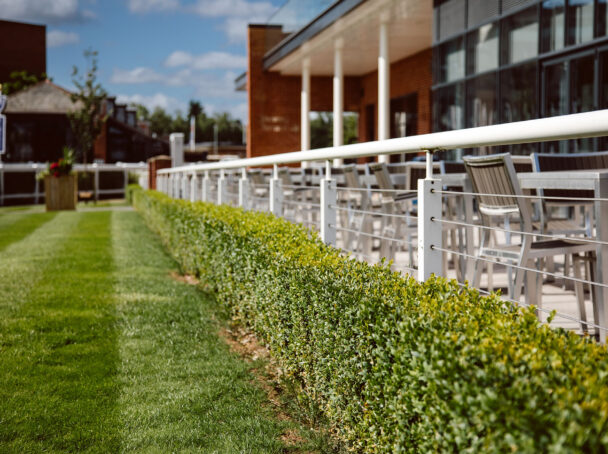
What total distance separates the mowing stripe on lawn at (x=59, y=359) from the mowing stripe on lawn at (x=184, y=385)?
0.13m

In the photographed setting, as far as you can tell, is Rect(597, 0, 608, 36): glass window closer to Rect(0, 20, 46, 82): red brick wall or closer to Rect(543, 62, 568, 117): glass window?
Rect(543, 62, 568, 117): glass window

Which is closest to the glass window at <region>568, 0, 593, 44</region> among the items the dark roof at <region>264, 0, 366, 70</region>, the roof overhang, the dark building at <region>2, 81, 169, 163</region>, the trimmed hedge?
the roof overhang

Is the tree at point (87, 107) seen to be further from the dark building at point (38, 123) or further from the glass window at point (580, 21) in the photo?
the glass window at point (580, 21)

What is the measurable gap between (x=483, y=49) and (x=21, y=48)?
150 feet

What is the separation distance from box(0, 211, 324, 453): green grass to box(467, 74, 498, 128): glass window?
26.3 ft

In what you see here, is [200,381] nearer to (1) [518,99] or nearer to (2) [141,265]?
(2) [141,265]

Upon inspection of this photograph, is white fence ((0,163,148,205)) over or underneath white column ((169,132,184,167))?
underneath

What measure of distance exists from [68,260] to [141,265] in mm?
1188

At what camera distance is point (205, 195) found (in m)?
9.24

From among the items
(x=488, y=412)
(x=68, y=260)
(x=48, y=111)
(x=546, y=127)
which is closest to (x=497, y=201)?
(x=546, y=127)

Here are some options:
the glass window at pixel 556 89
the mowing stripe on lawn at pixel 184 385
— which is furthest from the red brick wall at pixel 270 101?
the mowing stripe on lawn at pixel 184 385

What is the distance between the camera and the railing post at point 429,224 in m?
2.84

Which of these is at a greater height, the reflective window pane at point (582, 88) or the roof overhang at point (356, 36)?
the roof overhang at point (356, 36)

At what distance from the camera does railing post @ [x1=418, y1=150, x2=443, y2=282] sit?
2.84 m
